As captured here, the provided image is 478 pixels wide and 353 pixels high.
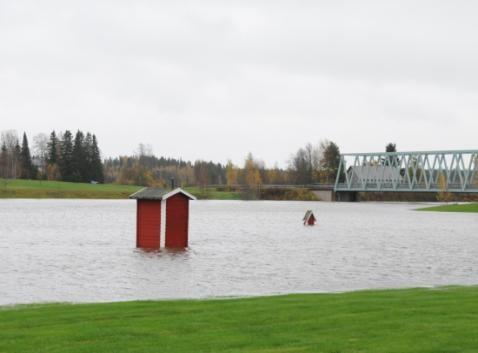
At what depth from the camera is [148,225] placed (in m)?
37.4

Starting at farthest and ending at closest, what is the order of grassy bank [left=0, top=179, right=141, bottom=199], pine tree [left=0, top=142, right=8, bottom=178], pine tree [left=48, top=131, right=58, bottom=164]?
pine tree [left=48, top=131, right=58, bottom=164]
pine tree [left=0, top=142, right=8, bottom=178]
grassy bank [left=0, top=179, right=141, bottom=199]

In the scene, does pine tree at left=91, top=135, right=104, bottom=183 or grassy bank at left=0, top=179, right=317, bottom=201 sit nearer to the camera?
grassy bank at left=0, top=179, right=317, bottom=201

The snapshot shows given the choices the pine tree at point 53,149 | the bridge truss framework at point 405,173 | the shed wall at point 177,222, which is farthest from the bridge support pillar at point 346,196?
the shed wall at point 177,222

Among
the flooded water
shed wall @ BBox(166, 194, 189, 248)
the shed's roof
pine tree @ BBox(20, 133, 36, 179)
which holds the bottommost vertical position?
the flooded water

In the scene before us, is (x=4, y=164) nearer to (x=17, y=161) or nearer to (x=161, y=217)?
(x=17, y=161)

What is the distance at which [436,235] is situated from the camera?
172 feet

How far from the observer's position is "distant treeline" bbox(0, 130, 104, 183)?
598ft

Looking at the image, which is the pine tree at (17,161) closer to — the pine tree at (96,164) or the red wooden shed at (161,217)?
the pine tree at (96,164)

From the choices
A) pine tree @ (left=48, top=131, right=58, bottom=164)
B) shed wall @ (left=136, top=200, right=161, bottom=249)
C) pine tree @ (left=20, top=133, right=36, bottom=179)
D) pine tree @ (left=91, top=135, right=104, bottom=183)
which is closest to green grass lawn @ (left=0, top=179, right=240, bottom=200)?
pine tree @ (left=91, top=135, right=104, bottom=183)

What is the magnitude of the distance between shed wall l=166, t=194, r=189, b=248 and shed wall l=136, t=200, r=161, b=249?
63 centimetres

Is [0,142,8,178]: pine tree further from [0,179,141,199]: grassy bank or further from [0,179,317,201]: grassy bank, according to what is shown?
[0,179,141,199]: grassy bank

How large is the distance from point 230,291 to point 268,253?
47.4 ft

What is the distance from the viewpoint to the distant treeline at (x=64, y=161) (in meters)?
182

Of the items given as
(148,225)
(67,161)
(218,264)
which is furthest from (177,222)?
(67,161)
